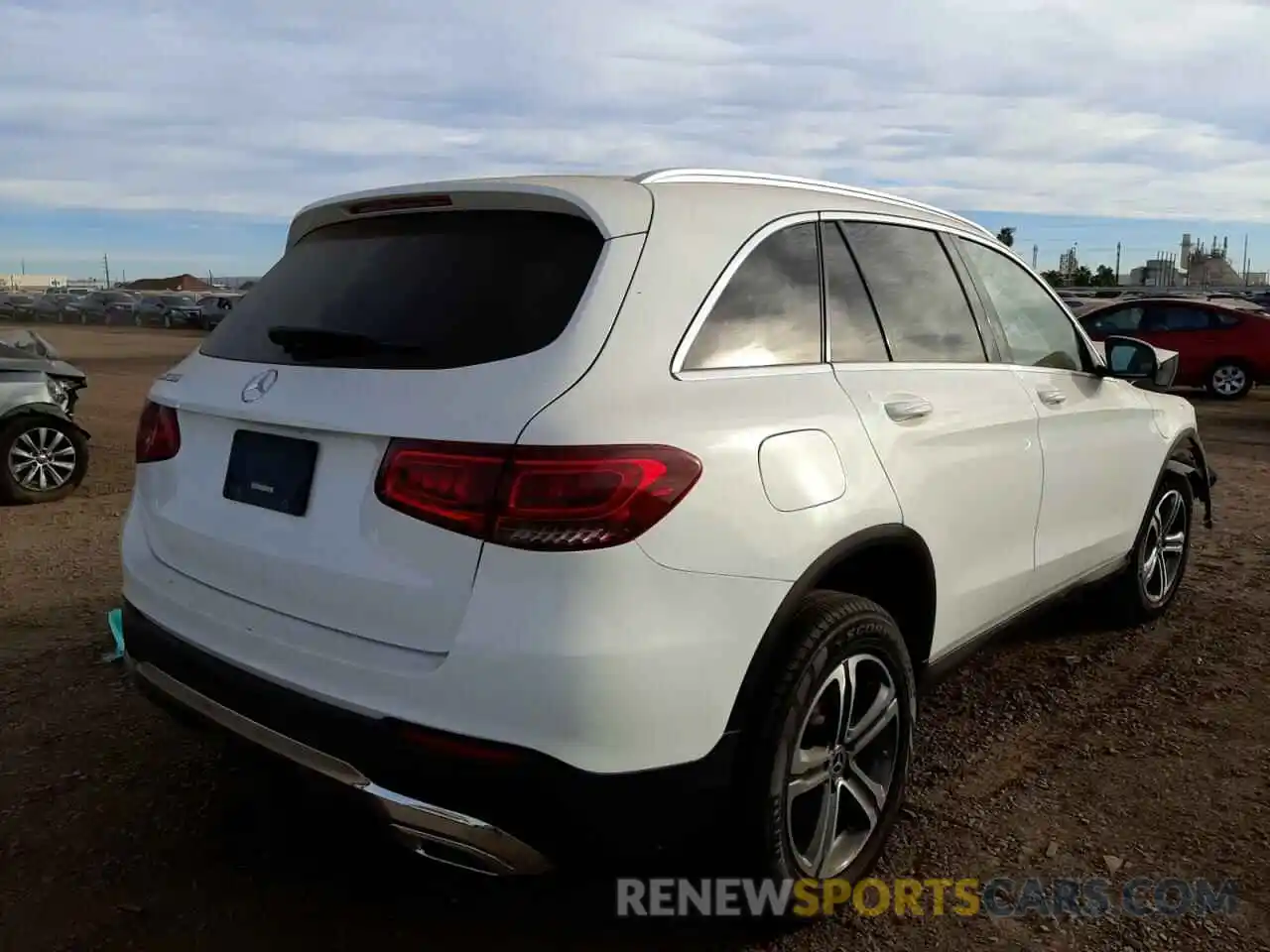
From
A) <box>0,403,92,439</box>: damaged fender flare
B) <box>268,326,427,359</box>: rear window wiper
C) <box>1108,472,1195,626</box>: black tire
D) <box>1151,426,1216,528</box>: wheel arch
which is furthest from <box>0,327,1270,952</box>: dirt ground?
<box>0,403,92,439</box>: damaged fender flare

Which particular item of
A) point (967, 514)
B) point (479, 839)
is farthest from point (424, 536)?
point (967, 514)

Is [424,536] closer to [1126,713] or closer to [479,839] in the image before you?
[479,839]

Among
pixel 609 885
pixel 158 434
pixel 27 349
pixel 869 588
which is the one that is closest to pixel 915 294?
pixel 869 588

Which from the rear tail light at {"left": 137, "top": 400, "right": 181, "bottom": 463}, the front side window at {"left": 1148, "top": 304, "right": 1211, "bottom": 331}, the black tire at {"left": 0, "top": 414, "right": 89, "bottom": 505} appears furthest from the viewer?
the front side window at {"left": 1148, "top": 304, "right": 1211, "bottom": 331}

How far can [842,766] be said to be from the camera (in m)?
2.72

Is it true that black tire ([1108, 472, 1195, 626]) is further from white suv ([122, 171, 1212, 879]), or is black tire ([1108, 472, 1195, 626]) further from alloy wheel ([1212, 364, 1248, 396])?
alloy wheel ([1212, 364, 1248, 396])

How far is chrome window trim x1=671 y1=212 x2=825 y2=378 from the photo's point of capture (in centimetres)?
240

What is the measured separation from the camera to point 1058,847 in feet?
9.96

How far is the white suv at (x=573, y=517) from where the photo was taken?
6.96 feet

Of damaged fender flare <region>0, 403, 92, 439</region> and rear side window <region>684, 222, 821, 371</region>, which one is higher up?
rear side window <region>684, 222, 821, 371</region>

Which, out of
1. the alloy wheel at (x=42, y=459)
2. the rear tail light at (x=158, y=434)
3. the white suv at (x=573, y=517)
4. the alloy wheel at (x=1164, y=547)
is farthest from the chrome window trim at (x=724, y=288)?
the alloy wheel at (x=42, y=459)

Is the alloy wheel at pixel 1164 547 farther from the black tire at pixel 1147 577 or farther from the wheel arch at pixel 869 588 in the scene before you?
the wheel arch at pixel 869 588

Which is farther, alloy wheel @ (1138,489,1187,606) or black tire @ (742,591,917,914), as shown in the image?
alloy wheel @ (1138,489,1187,606)

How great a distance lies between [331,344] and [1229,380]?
16917mm
